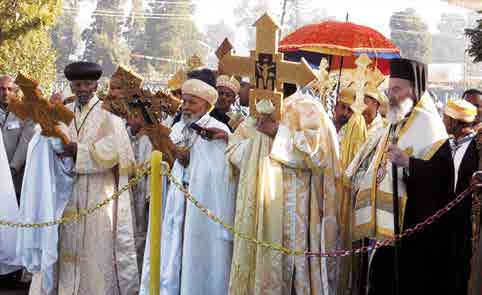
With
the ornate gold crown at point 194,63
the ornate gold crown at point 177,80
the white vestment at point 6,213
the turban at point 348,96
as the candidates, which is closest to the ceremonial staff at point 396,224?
the turban at point 348,96

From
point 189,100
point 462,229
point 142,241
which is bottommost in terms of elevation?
point 142,241

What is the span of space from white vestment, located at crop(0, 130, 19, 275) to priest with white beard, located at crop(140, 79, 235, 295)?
1.94 meters

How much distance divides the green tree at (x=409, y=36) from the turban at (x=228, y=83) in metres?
75.4

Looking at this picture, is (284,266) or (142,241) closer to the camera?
(284,266)

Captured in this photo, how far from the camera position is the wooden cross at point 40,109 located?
23.7 feet

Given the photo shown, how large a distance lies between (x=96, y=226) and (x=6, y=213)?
1433 millimetres

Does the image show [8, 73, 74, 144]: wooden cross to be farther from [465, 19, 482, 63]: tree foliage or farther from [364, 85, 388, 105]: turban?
[465, 19, 482, 63]: tree foliage

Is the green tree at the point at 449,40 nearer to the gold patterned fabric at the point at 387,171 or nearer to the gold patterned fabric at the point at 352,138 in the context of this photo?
the gold patterned fabric at the point at 352,138

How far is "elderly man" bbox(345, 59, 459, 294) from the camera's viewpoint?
6.29 m

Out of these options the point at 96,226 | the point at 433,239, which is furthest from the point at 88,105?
the point at 433,239

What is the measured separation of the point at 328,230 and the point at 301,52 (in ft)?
11.7

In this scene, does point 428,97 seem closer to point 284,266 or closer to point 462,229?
point 462,229

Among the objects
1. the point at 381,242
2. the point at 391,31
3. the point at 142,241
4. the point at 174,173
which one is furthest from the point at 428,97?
the point at 391,31

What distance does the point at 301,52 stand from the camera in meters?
9.96
